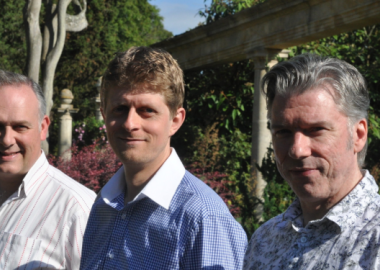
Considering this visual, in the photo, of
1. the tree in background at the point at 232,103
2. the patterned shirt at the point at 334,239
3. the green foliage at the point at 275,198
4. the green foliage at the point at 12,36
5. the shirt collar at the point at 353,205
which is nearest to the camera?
the patterned shirt at the point at 334,239

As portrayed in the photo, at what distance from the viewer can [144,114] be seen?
7.43 ft

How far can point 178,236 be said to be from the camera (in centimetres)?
203

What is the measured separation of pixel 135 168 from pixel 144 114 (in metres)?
0.26

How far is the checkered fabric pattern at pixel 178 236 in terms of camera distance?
2.01 m

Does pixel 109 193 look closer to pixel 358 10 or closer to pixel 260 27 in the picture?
pixel 358 10

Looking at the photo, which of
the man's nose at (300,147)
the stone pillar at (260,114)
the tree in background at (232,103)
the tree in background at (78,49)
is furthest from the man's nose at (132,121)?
the tree in background at (78,49)

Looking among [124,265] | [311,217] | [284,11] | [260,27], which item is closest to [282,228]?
[311,217]

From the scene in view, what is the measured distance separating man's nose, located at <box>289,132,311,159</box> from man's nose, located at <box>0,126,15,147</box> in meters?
1.77

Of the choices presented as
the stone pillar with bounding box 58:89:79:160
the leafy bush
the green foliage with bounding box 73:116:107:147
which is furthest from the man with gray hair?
the green foliage with bounding box 73:116:107:147

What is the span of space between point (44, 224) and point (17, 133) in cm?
62

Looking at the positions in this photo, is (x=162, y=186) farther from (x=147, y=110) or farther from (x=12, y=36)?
(x=12, y=36)

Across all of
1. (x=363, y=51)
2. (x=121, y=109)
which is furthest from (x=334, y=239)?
(x=363, y=51)

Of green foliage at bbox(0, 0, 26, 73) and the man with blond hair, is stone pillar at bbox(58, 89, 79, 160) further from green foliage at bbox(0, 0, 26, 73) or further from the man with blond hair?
green foliage at bbox(0, 0, 26, 73)

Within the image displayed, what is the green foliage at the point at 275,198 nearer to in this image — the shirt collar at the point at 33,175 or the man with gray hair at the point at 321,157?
the shirt collar at the point at 33,175
